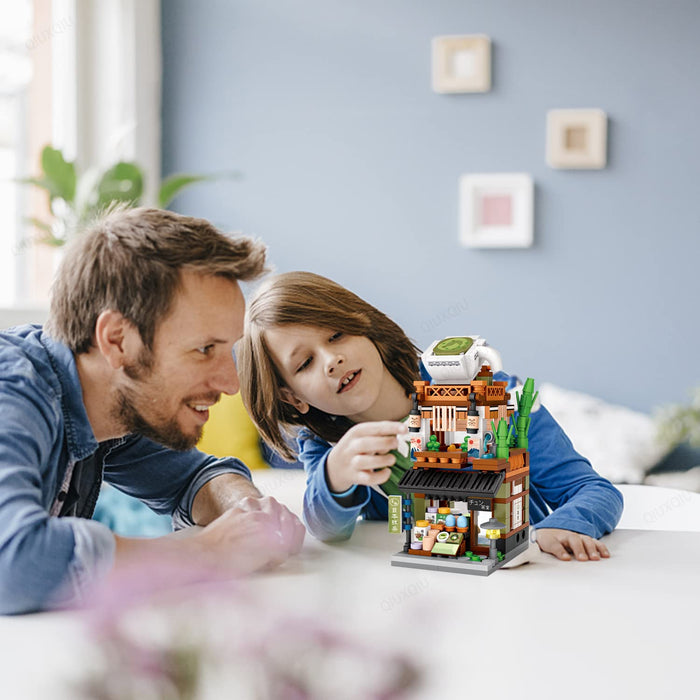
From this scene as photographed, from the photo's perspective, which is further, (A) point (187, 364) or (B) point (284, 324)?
(B) point (284, 324)

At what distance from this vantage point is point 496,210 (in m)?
2.28

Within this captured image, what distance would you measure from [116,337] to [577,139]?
192 cm

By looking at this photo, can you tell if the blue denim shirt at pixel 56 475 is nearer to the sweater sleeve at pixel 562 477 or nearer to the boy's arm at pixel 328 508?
the boy's arm at pixel 328 508

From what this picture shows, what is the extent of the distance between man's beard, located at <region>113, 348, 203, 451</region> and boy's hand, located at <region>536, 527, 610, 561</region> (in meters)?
0.35

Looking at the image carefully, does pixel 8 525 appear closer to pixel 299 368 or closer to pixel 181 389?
pixel 181 389

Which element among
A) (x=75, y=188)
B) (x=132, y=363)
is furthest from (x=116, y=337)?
(x=75, y=188)

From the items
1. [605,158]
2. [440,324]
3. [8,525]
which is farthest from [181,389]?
[605,158]

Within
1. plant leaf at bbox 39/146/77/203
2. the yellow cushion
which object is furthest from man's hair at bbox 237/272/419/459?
plant leaf at bbox 39/146/77/203

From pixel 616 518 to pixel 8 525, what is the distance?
0.62 meters

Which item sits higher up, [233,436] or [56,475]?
[56,475]

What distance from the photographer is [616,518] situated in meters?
0.87

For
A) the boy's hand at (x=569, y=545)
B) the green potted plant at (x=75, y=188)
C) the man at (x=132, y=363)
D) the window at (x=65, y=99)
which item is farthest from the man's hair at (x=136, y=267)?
the window at (x=65, y=99)

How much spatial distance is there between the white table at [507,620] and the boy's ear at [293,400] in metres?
0.14

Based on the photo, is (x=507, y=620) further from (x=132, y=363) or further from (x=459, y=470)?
(x=132, y=363)
